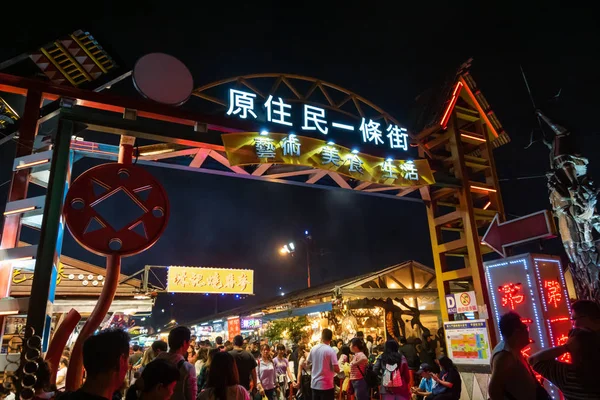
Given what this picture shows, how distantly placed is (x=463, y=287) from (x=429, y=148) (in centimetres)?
904

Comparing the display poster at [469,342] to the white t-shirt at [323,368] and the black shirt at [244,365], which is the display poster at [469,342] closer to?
the white t-shirt at [323,368]

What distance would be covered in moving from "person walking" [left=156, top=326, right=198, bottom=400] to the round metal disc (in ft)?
14.8

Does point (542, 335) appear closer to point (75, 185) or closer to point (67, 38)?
point (75, 185)

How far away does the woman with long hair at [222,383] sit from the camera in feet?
12.2

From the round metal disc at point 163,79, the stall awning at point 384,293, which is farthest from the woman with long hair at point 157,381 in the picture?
the stall awning at point 384,293

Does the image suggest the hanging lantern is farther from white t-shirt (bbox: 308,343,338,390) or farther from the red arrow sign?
white t-shirt (bbox: 308,343,338,390)

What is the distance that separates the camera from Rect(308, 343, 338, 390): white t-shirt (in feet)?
23.4

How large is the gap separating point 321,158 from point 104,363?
6770 millimetres

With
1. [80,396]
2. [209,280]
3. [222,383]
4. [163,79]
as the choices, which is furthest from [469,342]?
[209,280]

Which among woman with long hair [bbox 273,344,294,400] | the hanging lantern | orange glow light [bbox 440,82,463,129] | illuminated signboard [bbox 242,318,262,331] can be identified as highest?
orange glow light [bbox 440,82,463,129]

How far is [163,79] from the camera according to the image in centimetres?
745

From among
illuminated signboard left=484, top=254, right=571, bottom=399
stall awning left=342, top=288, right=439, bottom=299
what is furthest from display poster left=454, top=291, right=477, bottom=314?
stall awning left=342, top=288, right=439, bottom=299

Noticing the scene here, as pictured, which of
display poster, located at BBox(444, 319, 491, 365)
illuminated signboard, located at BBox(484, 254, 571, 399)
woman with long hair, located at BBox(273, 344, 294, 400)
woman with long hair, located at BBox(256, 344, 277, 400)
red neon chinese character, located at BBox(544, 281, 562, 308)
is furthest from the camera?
woman with long hair, located at BBox(273, 344, 294, 400)

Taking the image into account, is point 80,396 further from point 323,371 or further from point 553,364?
point 323,371
